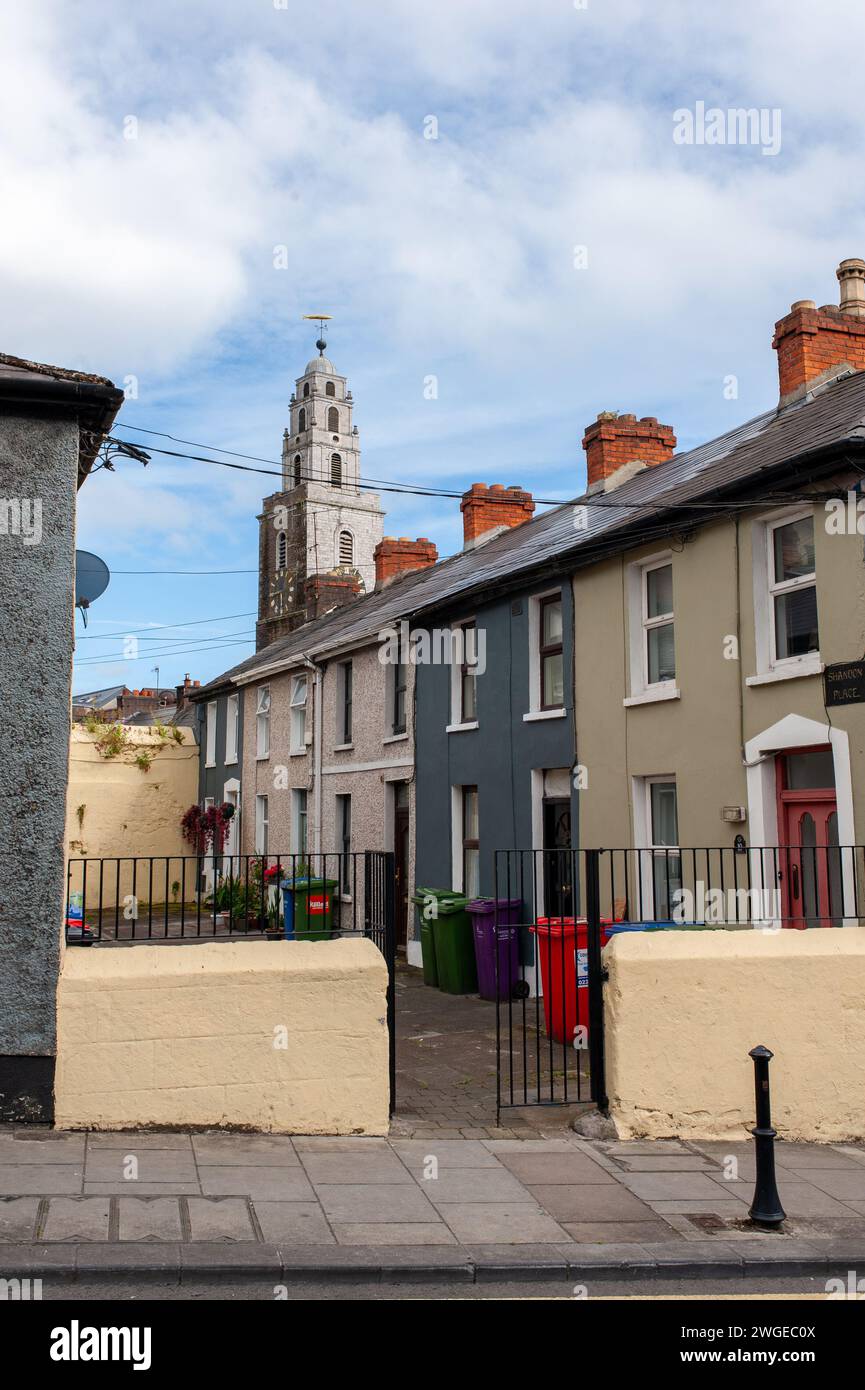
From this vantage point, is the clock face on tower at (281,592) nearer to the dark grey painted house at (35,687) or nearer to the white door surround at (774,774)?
the white door surround at (774,774)

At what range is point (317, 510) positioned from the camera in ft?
236

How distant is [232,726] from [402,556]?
22.0 ft

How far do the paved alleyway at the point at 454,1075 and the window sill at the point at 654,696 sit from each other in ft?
12.4

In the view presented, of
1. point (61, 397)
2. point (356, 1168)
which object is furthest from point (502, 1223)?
point (61, 397)

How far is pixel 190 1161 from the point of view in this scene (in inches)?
282

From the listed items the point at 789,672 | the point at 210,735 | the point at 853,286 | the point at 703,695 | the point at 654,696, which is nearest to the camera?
the point at 789,672

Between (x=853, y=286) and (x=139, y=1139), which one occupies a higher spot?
(x=853, y=286)

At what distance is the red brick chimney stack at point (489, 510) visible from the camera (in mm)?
22938

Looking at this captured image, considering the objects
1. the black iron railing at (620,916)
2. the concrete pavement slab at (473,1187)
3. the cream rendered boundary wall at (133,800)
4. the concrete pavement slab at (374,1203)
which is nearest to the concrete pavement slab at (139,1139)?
the concrete pavement slab at (374,1203)

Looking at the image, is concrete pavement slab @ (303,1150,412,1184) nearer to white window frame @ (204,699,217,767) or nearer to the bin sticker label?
the bin sticker label

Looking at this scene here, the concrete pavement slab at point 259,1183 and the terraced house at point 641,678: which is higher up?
the terraced house at point 641,678

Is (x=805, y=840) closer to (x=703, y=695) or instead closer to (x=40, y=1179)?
(x=703, y=695)

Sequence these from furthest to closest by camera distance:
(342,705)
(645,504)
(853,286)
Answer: (342,705) → (853,286) → (645,504)
